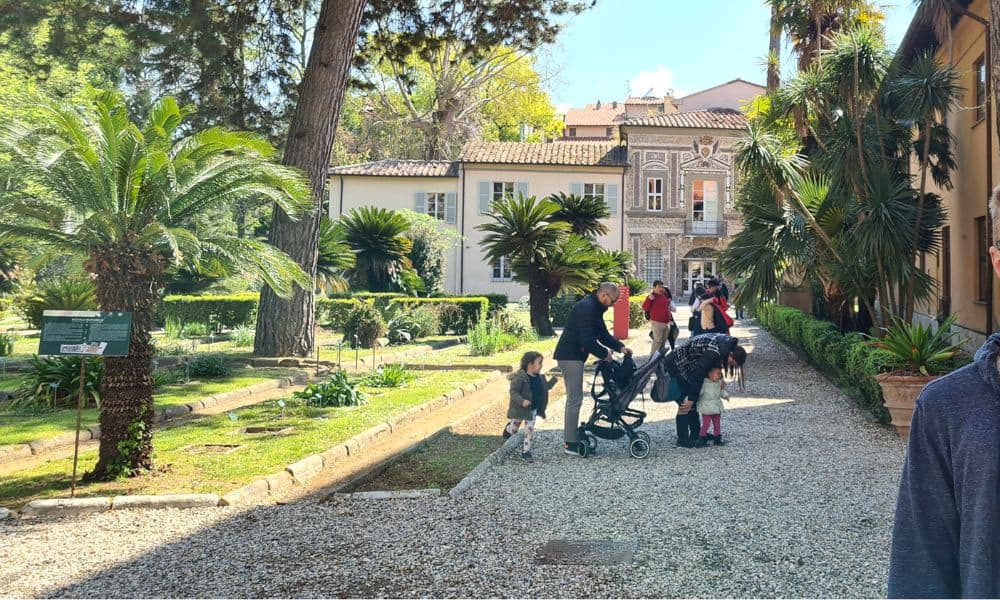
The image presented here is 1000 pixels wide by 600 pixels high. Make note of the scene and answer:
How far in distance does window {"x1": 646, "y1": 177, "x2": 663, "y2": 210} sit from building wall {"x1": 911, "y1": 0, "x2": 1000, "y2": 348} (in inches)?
1151

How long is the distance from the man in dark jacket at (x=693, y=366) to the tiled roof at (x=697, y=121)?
122ft

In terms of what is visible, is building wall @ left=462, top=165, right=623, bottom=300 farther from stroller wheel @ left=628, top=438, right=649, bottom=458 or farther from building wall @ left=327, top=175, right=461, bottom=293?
stroller wheel @ left=628, top=438, right=649, bottom=458

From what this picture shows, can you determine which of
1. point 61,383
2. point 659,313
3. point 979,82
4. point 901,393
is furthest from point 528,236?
point 901,393

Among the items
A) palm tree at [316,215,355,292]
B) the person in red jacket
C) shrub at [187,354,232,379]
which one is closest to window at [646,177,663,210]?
palm tree at [316,215,355,292]

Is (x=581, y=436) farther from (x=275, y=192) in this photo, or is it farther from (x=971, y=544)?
(x=971, y=544)

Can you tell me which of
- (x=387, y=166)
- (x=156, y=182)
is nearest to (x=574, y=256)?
(x=156, y=182)

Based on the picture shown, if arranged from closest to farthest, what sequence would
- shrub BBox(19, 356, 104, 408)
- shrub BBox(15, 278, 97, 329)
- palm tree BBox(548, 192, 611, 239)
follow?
shrub BBox(19, 356, 104, 408), shrub BBox(15, 278, 97, 329), palm tree BBox(548, 192, 611, 239)

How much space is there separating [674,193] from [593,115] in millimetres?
32281

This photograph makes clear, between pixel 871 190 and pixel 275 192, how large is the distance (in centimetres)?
855

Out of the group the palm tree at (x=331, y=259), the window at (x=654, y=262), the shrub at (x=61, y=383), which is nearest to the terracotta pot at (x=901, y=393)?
the shrub at (x=61, y=383)

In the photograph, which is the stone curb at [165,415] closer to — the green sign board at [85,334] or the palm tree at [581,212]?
the green sign board at [85,334]

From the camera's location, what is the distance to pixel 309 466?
288 inches

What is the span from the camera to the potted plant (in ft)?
25.7

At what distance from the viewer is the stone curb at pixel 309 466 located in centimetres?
633
